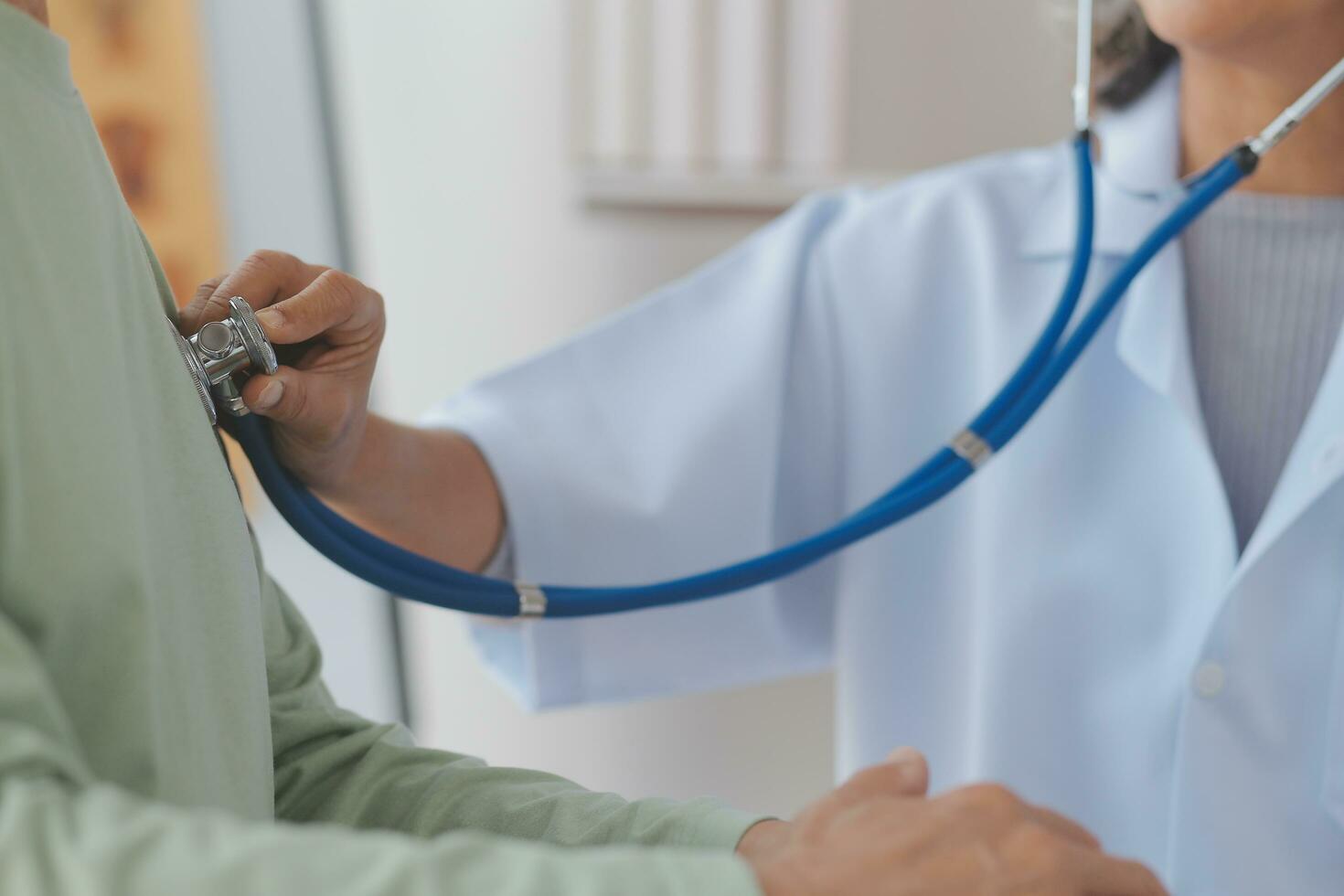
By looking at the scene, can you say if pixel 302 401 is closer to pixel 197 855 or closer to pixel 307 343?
pixel 307 343

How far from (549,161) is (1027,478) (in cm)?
77

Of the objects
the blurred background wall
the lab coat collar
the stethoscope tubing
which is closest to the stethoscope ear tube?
the stethoscope tubing

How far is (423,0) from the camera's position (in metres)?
1.51

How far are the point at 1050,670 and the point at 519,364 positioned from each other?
0.45 m

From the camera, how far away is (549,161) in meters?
1.51

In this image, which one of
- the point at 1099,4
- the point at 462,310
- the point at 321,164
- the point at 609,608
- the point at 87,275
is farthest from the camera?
the point at 462,310

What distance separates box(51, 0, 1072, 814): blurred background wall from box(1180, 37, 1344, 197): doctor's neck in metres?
0.34

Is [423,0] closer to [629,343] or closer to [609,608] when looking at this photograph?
[629,343]

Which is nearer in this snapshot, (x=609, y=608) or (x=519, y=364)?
(x=609, y=608)

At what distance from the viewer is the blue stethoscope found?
0.51 m

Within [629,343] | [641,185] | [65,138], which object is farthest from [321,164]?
[65,138]

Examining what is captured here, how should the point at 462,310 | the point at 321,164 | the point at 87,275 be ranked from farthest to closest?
the point at 462,310, the point at 321,164, the point at 87,275

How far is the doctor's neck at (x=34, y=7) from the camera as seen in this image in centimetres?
42

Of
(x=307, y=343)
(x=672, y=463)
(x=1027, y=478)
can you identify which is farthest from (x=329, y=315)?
(x=1027, y=478)
